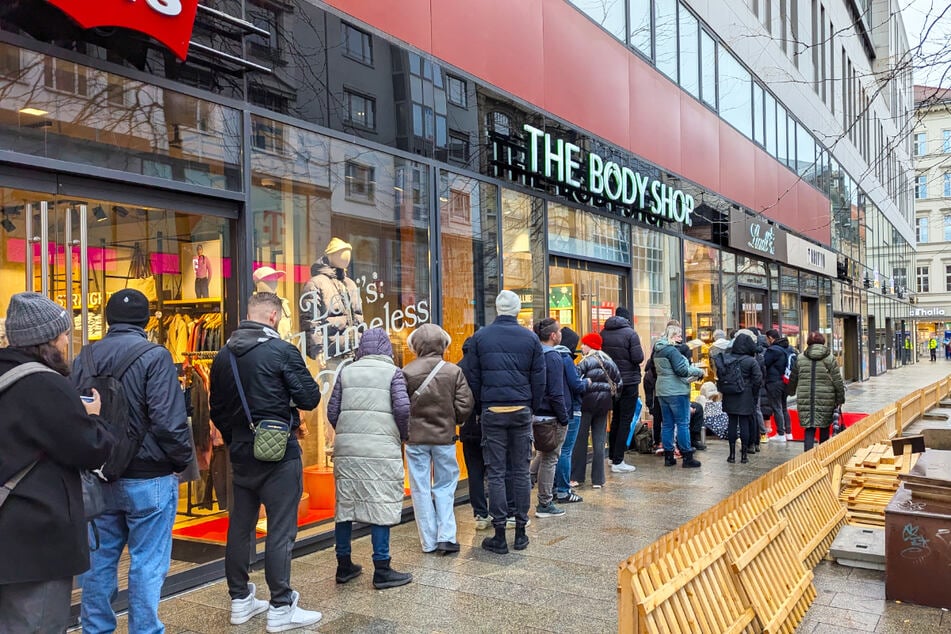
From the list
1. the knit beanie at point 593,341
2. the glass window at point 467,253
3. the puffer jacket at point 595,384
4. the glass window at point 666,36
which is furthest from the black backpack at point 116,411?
the glass window at point 666,36

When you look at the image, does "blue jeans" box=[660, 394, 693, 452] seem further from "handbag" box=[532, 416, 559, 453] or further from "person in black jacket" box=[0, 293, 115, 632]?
"person in black jacket" box=[0, 293, 115, 632]

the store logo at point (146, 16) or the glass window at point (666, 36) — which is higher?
the glass window at point (666, 36)

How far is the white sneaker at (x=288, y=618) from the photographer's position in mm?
4488

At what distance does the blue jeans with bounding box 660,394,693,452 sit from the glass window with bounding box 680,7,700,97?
21.7 feet

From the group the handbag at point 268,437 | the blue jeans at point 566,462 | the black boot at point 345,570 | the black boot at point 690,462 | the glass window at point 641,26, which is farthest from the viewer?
the glass window at point 641,26

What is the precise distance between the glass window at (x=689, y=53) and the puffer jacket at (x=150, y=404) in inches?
468

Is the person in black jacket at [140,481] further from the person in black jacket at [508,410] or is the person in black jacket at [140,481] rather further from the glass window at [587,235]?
the glass window at [587,235]

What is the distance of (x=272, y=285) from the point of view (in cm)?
613

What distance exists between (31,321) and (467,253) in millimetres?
5616

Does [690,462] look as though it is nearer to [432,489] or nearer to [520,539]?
[520,539]

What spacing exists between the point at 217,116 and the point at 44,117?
1.26m

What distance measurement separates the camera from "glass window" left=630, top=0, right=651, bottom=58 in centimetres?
1199

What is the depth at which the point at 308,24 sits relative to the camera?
6.29 m

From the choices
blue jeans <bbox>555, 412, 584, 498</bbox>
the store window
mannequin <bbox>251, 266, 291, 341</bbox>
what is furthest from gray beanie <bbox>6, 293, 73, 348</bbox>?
blue jeans <bbox>555, 412, 584, 498</bbox>
